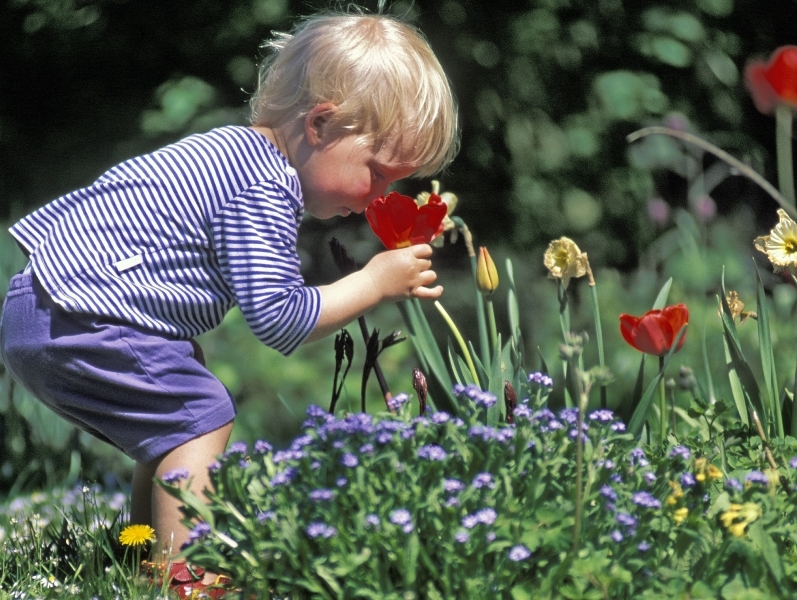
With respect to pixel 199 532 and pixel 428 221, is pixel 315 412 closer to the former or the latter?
pixel 199 532

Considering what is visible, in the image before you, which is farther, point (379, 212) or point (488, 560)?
point (379, 212)

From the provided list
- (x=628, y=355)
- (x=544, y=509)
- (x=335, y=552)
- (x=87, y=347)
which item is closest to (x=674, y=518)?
(x=544, y=509)

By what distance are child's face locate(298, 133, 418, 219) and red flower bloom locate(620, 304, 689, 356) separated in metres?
0.57

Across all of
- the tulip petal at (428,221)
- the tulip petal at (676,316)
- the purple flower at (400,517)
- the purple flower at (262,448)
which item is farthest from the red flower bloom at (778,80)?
the purple flower at (262,448)

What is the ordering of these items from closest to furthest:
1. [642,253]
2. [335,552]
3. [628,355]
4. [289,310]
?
[335,552]
[289,310]
[628,355]
[642,253]

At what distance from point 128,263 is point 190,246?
0.12m

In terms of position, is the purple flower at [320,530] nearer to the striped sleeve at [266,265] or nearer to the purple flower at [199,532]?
the purple flower at [199,532]

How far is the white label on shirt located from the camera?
198 cm

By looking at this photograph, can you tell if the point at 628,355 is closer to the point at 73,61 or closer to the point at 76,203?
the point at 76,203

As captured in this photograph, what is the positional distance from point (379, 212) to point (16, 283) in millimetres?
746

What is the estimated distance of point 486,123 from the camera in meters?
3.18

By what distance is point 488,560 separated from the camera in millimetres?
1522

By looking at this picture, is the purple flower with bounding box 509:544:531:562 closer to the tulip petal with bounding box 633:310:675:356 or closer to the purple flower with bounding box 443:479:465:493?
the purple flower with bounding box 443:479:465:493

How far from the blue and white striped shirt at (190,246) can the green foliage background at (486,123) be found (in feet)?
3.37
